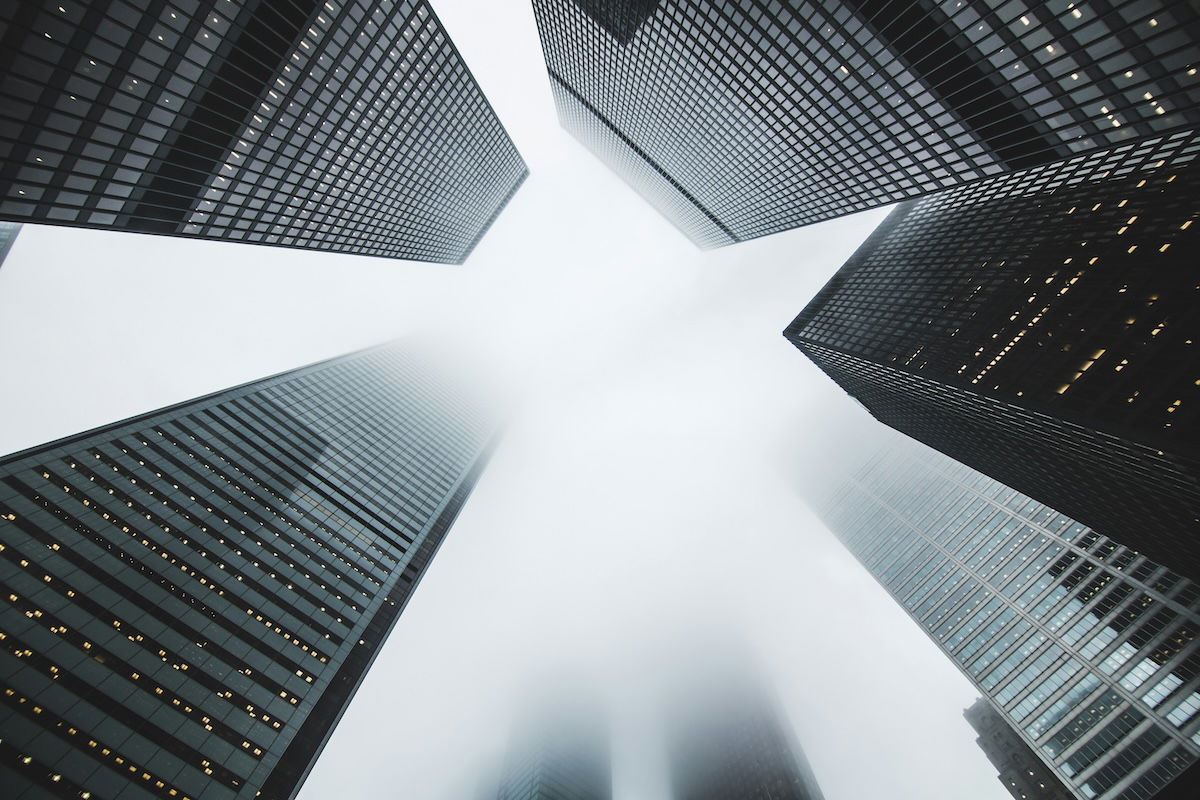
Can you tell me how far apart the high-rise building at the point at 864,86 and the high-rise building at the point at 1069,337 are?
1514cm

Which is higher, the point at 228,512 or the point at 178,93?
the point at 178,93

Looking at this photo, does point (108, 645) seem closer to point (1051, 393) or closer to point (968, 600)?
point (1051, 393)

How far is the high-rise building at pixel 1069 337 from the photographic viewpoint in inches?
1821

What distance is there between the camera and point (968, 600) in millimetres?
117125

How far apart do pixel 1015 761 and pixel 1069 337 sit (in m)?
99.5

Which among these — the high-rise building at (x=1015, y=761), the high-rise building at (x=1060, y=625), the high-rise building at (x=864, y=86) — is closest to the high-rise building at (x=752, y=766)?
the high-rise building at (x=1015, y=761)

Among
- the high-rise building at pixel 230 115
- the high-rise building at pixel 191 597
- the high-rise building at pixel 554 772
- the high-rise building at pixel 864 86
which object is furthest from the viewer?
the high-rise building at pixel 554 772

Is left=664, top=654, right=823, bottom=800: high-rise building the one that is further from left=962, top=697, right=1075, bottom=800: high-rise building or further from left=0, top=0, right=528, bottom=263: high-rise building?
left=0, top=0, right=528, bottom=263: high-rise building

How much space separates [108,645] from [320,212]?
178ft

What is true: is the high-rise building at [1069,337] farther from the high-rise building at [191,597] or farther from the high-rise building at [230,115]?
the high-rise building at [191,597]

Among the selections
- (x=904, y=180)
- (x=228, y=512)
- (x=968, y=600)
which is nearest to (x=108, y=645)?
(x=228, y=512)

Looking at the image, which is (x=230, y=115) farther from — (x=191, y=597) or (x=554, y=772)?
(x=554, y=772)

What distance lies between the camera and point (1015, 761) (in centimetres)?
10238

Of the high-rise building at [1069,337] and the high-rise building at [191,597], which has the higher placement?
the high-rise building at [1069,337]
